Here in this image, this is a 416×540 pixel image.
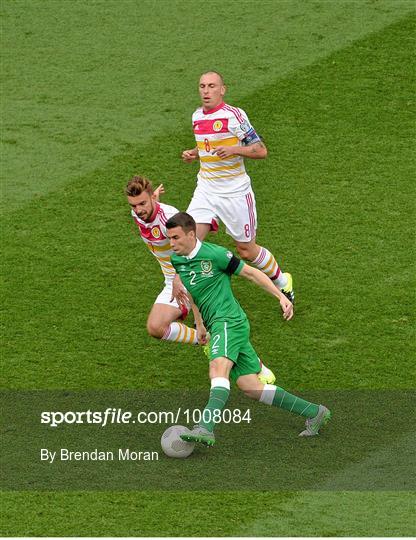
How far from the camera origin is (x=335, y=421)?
11.4 m

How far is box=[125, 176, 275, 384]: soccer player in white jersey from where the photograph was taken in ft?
38.3

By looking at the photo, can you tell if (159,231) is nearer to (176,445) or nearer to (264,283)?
(264,283)

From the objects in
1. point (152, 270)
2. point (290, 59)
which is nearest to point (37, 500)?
point (152, 270)

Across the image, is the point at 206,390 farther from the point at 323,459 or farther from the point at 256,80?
the point at 256,80

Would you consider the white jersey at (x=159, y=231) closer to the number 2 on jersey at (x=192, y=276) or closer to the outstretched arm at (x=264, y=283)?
the number 2 on jersey at (x=192, y=276)

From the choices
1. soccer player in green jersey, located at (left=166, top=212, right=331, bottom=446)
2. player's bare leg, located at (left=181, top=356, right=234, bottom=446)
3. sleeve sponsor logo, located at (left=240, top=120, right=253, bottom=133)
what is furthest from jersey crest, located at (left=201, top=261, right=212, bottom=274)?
sleeve sponsor logo, located at (left=240, top=120, right=253, bottom=133)

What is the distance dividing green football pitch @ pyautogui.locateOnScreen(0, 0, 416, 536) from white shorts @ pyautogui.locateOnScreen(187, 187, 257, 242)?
87 centimetres

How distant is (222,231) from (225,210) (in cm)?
168

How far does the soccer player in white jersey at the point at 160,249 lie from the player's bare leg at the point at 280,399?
0.52 meters

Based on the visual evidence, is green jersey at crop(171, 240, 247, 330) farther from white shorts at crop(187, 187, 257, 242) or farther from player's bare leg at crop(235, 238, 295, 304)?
player's bare leg at crop(235, 238, 295, 304)

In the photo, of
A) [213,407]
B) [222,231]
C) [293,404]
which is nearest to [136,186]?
[213,407]

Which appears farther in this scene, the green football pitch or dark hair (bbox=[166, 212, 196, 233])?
dark hair (bbox=[166, 212, 196, 233])

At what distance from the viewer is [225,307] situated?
10953 millimetres

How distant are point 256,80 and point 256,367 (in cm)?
672
